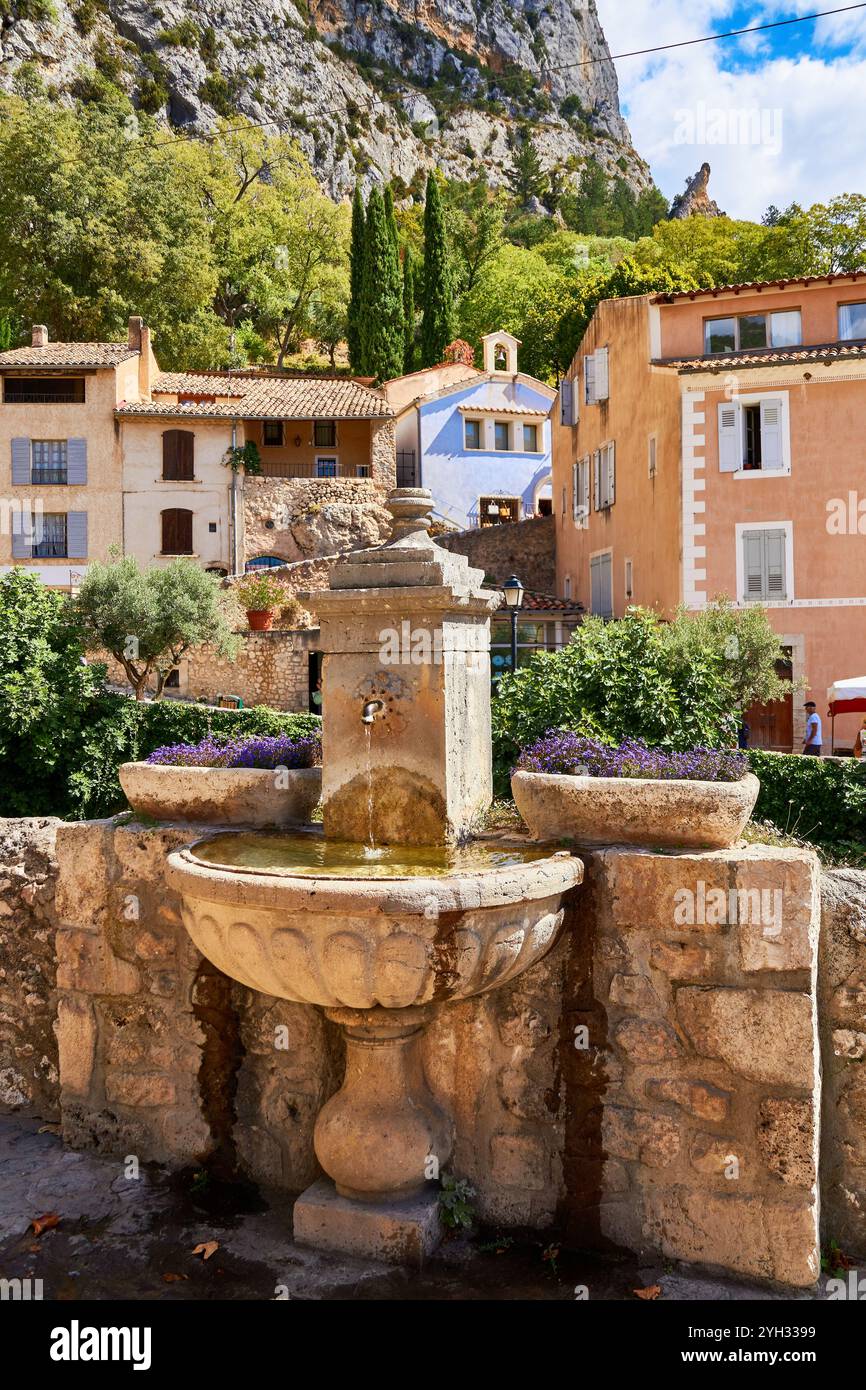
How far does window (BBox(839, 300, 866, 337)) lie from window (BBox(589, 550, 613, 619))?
7.82 m

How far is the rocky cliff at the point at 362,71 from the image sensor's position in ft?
225

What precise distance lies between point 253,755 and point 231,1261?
2.59 meters

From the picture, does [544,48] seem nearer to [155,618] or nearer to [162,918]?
[155,618]

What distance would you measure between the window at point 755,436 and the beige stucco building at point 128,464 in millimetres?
17714

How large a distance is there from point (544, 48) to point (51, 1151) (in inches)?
5240

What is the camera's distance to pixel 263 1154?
17.4 ft

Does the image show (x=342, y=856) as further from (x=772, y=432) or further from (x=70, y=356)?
(x=70, y=356)

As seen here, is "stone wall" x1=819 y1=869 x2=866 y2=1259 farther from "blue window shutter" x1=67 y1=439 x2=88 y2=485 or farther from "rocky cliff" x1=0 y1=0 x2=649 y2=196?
"rocky cliff" x1=0 y1=0 x2=649 y2=196

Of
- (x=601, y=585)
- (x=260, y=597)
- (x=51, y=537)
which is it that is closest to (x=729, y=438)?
(x=601, y=585)

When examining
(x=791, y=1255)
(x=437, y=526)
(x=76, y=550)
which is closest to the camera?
(x=791, y=1255)

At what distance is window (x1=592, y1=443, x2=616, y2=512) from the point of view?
1099 inches

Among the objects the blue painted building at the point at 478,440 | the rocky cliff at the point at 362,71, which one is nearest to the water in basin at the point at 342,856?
the blue painted building at the point at 478,440

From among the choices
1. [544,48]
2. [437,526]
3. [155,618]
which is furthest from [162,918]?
[544,48]

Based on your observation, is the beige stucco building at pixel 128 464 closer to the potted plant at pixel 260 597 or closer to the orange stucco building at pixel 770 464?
the potted plant at pixel 260 597
